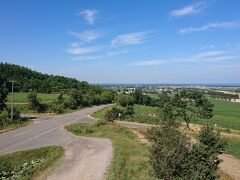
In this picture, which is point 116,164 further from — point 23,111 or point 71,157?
point 23,111

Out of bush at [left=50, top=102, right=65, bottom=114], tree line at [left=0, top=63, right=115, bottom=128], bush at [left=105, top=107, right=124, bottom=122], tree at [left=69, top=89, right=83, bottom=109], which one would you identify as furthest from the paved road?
tree at [left=69, top=89, right=83, bottom=109]

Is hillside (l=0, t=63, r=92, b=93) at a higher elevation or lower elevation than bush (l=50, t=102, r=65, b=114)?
higher

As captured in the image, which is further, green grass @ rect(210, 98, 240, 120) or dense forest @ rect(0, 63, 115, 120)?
green grass @ rect(210, 98, 240, 120)

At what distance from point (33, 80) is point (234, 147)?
89.9 m

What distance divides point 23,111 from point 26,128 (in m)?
24.5

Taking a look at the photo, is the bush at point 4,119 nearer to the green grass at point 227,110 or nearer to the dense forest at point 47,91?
the dense forest at point 47,91

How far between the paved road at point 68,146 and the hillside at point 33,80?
230 ft

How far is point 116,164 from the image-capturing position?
84.1ft

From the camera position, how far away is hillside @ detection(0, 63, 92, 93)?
119 m

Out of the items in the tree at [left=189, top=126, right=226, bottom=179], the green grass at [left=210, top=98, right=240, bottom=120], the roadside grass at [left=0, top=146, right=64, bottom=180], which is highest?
the tree at [left=189, top=126, right=226, bottom=179]

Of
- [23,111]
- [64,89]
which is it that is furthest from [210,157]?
[64,89]

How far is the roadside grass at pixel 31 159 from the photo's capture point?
2562 cm

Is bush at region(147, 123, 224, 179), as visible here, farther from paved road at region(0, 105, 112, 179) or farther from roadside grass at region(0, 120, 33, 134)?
roadside grass at region(0, 120, 33, 134)

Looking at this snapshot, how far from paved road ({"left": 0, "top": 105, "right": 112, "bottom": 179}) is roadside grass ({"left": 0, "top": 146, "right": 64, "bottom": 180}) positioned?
874 millimetres
